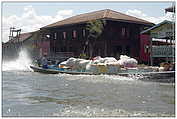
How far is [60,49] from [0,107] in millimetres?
24990

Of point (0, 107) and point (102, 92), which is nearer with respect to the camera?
point (0, 107)

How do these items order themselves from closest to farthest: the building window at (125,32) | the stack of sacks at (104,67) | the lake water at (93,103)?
the lake water at (93,103) → the stack of sacks at (104,67) → the building window at (125,32)

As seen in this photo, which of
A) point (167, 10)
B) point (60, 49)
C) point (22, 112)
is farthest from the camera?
point (60, 49)

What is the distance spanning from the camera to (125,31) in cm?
2814

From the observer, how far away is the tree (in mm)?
26016

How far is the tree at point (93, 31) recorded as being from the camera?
26.0m

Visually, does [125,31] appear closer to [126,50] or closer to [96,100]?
[126,50]

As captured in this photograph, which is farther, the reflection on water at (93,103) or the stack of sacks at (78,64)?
the stack of sacks at (78,64)

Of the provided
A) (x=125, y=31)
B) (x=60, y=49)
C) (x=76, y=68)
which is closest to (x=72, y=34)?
(x=60, y=49)

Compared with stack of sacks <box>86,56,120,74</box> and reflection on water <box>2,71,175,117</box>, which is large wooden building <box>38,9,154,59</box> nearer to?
stack of sacks <box>86,56,120,74</box>

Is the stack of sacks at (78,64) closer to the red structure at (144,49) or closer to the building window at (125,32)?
the building window at (125,32)

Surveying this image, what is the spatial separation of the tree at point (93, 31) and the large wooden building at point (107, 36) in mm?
97

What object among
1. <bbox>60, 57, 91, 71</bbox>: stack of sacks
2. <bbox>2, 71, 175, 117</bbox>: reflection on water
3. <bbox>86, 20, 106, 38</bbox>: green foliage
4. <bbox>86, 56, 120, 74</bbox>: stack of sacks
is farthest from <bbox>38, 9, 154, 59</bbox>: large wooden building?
<bbox>2, 71, 175, 117</bbox>: reflection on water

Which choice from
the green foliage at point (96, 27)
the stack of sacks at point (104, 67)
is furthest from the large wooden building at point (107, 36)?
the stack of sacks at point (104, 67)
